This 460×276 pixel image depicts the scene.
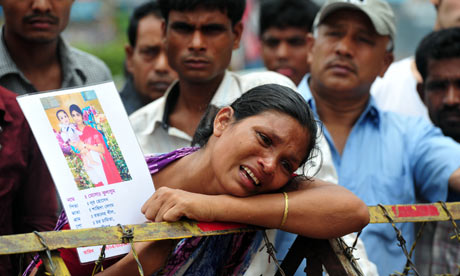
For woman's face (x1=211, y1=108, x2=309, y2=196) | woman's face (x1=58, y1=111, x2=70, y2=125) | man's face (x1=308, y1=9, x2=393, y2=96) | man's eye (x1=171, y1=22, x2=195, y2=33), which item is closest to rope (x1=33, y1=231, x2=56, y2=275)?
woman's face (x1=58, y1=111, x2=70, y2=125)

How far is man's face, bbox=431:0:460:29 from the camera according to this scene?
15.4ft

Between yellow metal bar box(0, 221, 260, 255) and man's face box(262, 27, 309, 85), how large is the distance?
3016 millimetres

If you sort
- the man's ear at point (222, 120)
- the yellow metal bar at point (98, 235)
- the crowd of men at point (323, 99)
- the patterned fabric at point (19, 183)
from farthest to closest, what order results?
the crowd of men at point (323, 99) < the patterned fabric at point (19, 183) < the man's ear at point (222, 120) < the yellow metal bar at point (98, 235)

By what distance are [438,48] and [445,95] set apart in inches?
12.5

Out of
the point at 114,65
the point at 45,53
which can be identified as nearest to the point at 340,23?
the point at 45,53

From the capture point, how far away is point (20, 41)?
3951 millimetres

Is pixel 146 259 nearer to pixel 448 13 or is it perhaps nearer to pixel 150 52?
pixel 150 52

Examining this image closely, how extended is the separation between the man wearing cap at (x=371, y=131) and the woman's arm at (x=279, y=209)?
3.90ft

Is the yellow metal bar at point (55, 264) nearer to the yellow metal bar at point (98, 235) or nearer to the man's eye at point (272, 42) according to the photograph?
the yellow metal bar at point (98, 235)

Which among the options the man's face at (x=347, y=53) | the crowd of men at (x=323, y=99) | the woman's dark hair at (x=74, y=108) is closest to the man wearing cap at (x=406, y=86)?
the crowd of men at (x=323, y=99)

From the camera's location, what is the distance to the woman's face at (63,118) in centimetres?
228

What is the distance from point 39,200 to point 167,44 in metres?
1.11

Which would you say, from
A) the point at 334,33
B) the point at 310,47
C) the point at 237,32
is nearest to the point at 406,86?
the point at 310,47

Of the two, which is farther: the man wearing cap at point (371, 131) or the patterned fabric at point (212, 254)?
the man wearing cap at point (371, 131)
